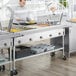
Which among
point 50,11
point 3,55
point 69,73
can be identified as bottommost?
point 69,73

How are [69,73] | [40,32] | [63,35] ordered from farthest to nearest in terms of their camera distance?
[63,35], [40,32], [69,73]

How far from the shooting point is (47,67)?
3881mm

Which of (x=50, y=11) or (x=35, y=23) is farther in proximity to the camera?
(x=50, y=11)

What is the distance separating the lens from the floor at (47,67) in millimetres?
3568

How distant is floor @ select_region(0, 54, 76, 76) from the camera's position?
3.57 meters

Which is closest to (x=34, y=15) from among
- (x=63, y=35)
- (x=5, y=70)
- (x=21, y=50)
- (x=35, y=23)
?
(x=35, y=23)

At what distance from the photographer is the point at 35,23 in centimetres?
434

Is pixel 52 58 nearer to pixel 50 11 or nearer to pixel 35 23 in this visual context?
pixel 35 23

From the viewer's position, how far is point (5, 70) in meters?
3.72

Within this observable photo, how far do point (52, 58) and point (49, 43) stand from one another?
38 cm

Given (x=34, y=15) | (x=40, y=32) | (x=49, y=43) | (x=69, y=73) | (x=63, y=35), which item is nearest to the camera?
(x=69, y=73)

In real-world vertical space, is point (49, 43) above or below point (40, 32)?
below

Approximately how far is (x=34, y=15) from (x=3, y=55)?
A: 1.66 meters

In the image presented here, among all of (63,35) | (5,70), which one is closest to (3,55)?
(5,70)
